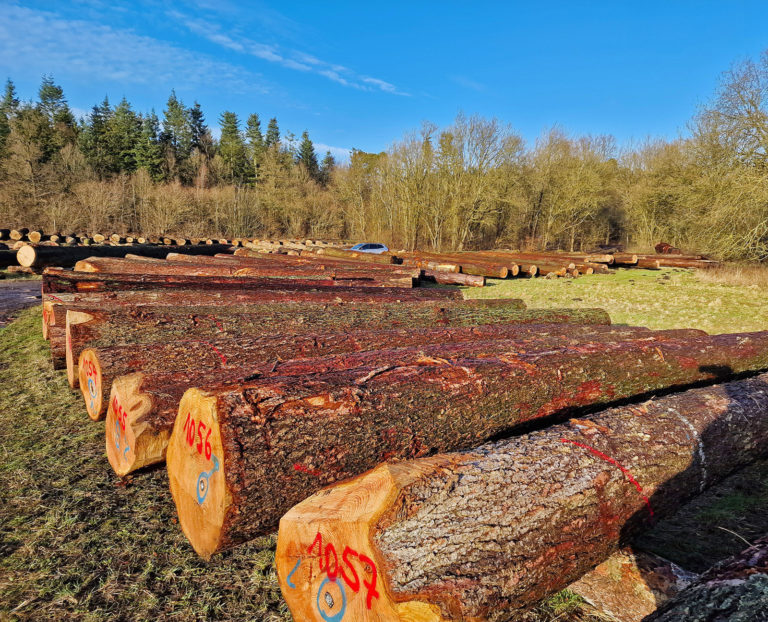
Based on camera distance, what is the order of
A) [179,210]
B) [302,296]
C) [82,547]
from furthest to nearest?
[179,210], [302,296], [82,547]

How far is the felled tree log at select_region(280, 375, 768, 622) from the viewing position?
1.53 meters

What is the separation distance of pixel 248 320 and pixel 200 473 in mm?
2775

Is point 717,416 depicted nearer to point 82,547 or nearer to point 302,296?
point 82,547

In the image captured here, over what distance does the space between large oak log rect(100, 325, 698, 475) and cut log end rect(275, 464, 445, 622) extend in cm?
96

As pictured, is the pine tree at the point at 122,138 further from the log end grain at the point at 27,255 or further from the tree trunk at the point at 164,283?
the tree trunk at the point at 164,283

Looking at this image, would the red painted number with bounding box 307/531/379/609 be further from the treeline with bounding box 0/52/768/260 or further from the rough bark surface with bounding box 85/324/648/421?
the treeline with bounding box 0/52/768/260

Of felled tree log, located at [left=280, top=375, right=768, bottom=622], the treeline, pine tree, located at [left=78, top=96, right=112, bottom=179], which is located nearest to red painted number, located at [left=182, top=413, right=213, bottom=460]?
felled tree log, located at [left=280, top=375, right=768, bottom=622]

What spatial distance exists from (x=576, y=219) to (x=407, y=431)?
3790 cm

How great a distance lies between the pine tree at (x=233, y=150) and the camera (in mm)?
51003

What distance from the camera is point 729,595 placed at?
1.29m

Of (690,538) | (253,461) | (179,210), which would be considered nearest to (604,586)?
(690,538)

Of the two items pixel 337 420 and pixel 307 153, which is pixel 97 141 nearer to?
pixel 307 153

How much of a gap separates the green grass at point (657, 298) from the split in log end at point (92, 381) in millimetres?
8419

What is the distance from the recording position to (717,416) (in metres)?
2.92
